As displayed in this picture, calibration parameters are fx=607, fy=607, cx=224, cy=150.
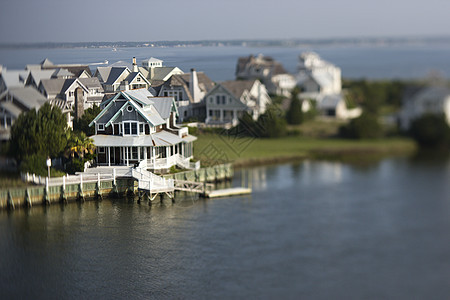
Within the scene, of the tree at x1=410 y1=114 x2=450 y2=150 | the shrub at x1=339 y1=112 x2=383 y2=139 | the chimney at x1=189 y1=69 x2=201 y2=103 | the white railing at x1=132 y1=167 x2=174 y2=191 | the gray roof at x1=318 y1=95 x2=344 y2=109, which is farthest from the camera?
the gray roof at x1=318 y1=95 x2=344 y2=109

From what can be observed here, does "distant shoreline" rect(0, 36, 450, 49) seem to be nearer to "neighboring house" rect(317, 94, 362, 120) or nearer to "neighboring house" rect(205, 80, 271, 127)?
"neighboring house" rect(205, 80, 271, 127)

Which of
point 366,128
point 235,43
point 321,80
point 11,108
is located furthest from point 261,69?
point 321,80

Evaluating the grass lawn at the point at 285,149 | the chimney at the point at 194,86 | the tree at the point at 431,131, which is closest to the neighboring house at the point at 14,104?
the chimney at the point at 194,86

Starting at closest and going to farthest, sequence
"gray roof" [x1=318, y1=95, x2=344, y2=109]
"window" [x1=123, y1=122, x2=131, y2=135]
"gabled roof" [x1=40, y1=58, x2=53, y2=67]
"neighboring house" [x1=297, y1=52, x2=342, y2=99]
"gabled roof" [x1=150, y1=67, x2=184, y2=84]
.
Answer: "window" [x1=123, y1=122, x2=131, y2=135], "gabled roof" [x1=40, y1=58, x2=53, y2=67], "gabled roof" [x1=150, y1=67, x2=184, y2=84], "gray roof" [x1=318, y1=95, x2=344, y2=109], "neighboring house" [x1=297, y1=52, x2=342, y2=99]

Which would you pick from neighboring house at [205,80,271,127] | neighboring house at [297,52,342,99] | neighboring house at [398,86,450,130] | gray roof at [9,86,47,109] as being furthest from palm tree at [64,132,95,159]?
neighboring house at [297,52,342,99]

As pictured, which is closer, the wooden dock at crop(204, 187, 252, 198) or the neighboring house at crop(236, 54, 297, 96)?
the neighboring house at crop(236, 54, 297, 96)

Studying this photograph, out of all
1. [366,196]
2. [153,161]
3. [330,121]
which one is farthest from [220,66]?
[330,121]

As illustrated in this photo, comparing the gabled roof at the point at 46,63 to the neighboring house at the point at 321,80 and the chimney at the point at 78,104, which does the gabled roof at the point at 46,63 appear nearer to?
the chimney at the point at 78,104
